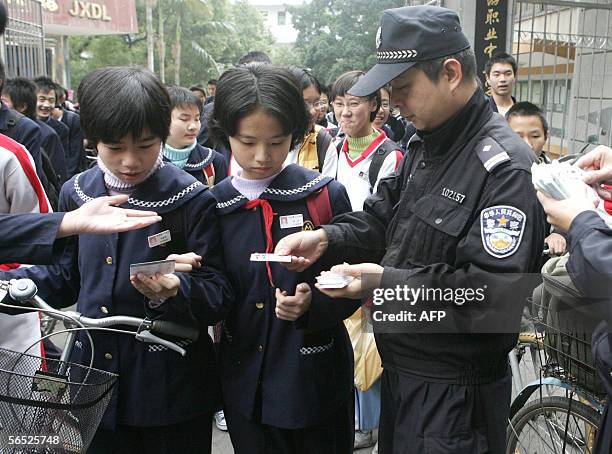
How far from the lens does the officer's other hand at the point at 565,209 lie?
5.31ft

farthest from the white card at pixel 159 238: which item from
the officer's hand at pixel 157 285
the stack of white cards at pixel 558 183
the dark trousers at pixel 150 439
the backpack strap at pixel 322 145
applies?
the backpack strap at pixel 322 145

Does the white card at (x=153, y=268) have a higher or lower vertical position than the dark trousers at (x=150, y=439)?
higher

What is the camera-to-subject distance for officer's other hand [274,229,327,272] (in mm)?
2055

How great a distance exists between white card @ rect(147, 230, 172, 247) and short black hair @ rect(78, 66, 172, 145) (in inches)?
11.8

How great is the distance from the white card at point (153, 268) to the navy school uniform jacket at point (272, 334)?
1.28 ft

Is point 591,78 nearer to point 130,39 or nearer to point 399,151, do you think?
point 399,151

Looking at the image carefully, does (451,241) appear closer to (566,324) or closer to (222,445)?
(566,324)

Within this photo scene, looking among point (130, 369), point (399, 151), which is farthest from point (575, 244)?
point (399, 151)

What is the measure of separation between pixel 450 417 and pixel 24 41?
324 inches

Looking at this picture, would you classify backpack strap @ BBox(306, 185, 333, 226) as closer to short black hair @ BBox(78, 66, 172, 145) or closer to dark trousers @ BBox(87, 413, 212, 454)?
short black hair @ BBox(78, 66, 172, 145)

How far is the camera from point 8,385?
5.47 ft

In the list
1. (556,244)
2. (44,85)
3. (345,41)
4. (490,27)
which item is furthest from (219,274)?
(345,41)

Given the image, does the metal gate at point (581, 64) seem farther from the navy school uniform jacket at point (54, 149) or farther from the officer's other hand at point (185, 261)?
the officer's other hand at point (185, 261)

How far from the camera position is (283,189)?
7.38 feet
